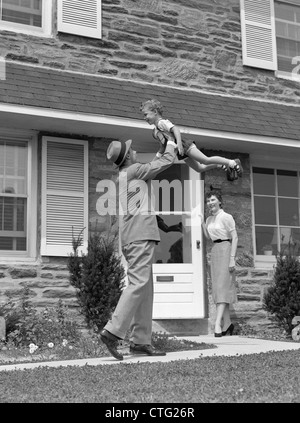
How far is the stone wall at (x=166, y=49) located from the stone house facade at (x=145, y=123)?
0.02 meters

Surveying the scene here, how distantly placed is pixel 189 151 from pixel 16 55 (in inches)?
147

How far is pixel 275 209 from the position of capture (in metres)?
9.81

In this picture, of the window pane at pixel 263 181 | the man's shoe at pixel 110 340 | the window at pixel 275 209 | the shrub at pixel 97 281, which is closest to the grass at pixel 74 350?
the man's shoe at pixel 110 340

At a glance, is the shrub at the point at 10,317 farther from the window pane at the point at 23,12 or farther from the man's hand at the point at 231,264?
the window pane at the point at 23,12

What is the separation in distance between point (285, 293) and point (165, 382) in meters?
4.95

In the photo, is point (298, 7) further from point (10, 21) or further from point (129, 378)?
point (129, 378)

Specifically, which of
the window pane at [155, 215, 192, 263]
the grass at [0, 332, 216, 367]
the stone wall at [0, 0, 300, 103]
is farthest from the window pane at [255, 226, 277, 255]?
the grass at [0, 332, 216, 367]

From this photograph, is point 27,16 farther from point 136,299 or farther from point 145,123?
point 136,299

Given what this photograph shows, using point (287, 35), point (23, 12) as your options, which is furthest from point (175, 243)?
point (287, 35)

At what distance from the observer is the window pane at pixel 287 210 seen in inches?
387

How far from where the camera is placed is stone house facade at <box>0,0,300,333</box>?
812cm

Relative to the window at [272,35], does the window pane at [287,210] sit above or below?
below

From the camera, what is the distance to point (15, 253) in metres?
8.09
